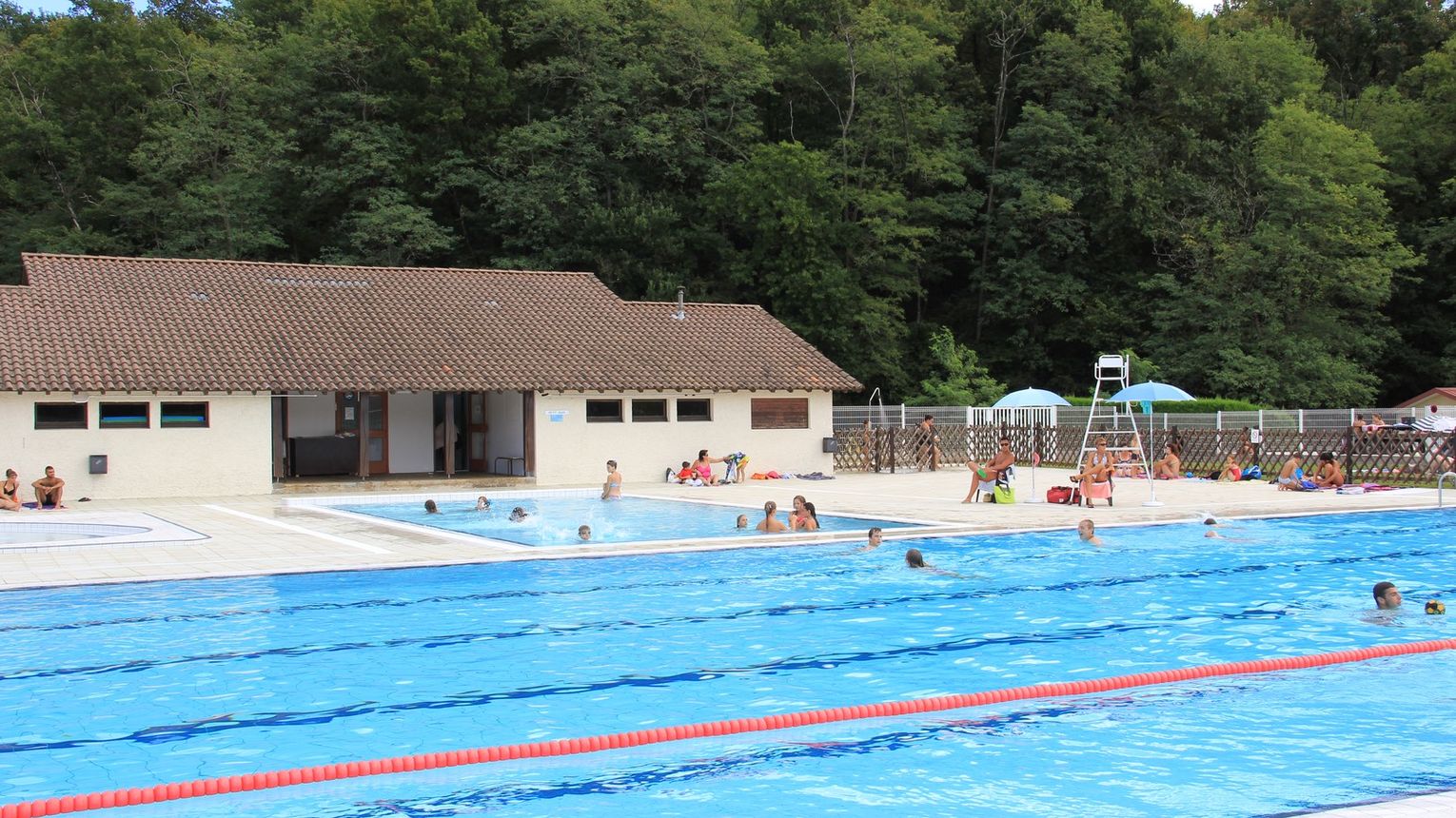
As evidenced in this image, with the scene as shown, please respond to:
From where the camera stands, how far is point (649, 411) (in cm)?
3353

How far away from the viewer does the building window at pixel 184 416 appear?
28281mm

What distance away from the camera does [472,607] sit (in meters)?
13.6

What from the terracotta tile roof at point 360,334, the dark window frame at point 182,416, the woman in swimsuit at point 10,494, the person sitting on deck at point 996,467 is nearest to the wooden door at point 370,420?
the terracotta tile roof at point 360,334

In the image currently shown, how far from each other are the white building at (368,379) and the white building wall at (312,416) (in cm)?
4

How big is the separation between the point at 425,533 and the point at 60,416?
12.2 m

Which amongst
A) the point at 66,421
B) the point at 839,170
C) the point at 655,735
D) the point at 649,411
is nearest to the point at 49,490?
the point at 66,421

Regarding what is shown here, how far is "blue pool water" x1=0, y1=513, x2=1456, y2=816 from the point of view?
761 cm

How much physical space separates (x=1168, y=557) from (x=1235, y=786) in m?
10.6

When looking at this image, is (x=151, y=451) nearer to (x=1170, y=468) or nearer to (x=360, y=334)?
(x=360, y=334)

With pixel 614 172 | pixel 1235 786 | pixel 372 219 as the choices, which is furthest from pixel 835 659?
pixel 614 172

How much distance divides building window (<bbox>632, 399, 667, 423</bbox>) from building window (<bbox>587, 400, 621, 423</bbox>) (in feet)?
1.35

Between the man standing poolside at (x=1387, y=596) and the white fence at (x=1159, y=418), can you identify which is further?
the white fence at (x=1159, y=418)

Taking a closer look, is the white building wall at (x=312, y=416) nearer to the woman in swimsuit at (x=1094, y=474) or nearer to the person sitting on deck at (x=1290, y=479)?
the woman in swimsuit at (x=1094, y=474)

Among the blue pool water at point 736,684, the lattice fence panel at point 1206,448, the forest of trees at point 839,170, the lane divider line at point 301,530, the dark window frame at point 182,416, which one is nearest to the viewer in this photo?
the blue pool water at point 736,684
